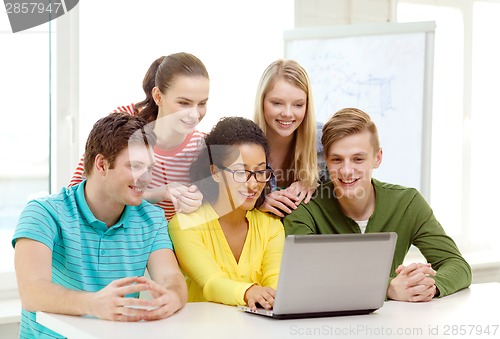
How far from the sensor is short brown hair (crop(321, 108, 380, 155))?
2.15 metres

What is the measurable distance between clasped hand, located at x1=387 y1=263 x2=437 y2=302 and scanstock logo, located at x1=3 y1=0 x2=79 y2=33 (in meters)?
1.62

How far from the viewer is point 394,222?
7.13 ft

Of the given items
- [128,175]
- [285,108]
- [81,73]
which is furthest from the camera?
[81,73]

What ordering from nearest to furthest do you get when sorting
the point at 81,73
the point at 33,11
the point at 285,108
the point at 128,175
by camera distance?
the point at 128,175
the point at 285,108
the point at 33,11
the point at 81,73

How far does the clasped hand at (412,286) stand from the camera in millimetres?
1898

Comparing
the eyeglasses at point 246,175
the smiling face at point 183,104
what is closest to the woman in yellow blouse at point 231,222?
the eyeglasses at point 246,175

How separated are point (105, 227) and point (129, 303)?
1.02 feet

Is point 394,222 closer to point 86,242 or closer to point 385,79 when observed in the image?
point 86,242

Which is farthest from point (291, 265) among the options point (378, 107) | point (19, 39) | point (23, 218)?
point (378, 107)

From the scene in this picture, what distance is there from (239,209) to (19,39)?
127cm

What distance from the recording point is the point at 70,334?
1.53 metres

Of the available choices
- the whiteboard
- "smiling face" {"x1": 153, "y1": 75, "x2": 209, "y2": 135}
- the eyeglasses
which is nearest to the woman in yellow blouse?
the eyeglasses

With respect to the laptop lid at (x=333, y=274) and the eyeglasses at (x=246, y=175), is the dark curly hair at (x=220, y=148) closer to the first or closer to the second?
the eyeglasses at (x=246, y=175)

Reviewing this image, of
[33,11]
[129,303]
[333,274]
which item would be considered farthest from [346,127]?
[33,11]
